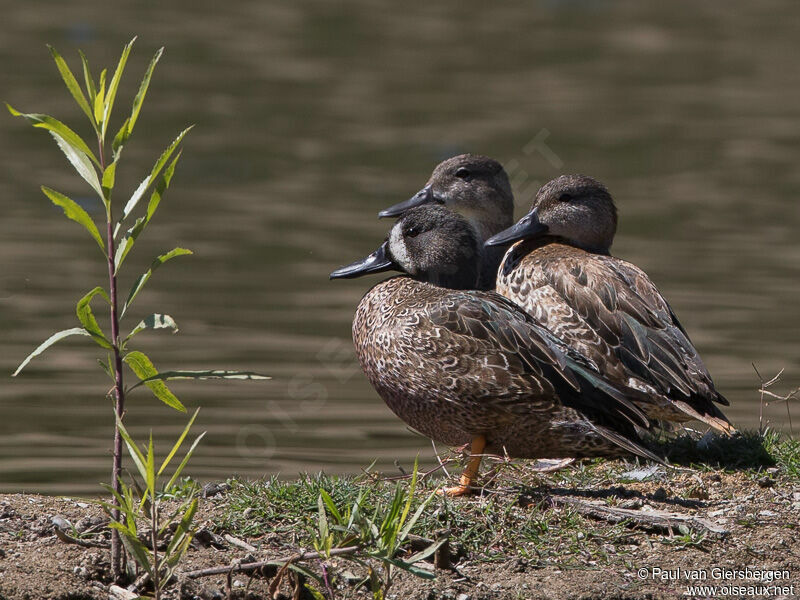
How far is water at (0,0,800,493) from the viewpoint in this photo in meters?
8.65

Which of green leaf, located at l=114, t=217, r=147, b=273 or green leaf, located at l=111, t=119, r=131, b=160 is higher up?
green leaf, located at l=111, t=119, r=131, b=160

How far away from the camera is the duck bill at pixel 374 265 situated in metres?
7.27

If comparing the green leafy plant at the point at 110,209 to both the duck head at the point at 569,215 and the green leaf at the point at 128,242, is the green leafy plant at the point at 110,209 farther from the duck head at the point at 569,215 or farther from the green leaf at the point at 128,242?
the duck head at the point at 569,215

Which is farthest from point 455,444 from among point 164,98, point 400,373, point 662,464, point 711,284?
point 164,98

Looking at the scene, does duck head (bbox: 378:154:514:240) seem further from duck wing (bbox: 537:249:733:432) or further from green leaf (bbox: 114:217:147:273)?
green leaf (bbox: 114:217:147:273)

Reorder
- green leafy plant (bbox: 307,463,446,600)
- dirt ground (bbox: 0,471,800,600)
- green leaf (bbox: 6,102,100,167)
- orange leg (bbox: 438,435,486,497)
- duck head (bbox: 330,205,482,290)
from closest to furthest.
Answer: green leaf (bbox: 6,102,100,167), green leafy plant (bbox: 307,463,446,600), dirt ground (bbox: 0,471,800,600), orange leg (bbox: 438,435,486,497), duck head (bbox: 330,205,482,290)

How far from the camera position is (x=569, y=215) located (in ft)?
26.7

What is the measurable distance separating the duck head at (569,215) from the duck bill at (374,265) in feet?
3.06

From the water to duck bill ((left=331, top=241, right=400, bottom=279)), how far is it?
99 centimetres

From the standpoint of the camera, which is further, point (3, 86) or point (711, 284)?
point (3, 86)

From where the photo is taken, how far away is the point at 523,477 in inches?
243

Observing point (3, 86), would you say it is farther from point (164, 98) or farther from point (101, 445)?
point (101, 445)

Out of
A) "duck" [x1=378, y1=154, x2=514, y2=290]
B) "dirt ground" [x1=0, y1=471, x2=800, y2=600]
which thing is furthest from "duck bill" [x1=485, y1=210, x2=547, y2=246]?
"dirt ground" [x1=0, y1=471, x2=800, y2=600]

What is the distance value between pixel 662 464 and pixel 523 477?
681 millimetres
